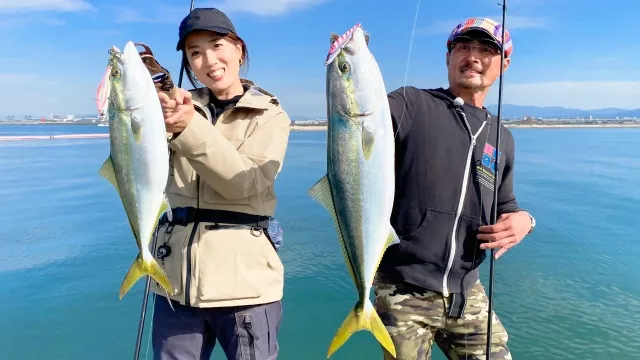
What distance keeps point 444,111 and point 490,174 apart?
A: 50 centimetres

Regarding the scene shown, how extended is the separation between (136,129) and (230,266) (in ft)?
2.74

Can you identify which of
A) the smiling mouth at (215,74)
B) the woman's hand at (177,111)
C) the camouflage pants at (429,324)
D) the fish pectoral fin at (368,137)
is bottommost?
the camouflage pants at (429,324)

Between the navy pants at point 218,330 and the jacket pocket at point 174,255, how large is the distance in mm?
140

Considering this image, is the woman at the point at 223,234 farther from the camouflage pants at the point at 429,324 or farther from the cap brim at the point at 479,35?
the cap brim at the point at 479,35

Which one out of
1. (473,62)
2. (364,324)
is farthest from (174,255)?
(473,62)

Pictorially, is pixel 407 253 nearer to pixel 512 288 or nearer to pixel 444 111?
pixel 444 111

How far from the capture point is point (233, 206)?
2.23m

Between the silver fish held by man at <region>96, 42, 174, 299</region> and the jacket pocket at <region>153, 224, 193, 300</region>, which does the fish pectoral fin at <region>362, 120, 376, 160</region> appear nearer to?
the silver fish held by man at <region>96, 42, 174, 299</region>

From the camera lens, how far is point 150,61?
7.16 ft

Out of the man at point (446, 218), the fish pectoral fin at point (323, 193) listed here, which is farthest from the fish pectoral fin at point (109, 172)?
the man at point (446, 218)

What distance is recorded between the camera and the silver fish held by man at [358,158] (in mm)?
1725

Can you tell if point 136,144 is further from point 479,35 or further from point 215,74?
point 479,35

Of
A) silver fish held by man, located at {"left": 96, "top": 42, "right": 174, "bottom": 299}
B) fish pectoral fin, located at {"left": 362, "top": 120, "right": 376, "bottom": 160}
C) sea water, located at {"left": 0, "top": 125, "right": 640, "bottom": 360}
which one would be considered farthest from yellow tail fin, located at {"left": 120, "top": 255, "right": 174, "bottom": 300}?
sea water, located at {"left": 0, "top": 125, "right": 640, "bottom": 360}

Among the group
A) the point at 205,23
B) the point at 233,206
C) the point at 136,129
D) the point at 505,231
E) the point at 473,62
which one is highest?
the point at 205,23
